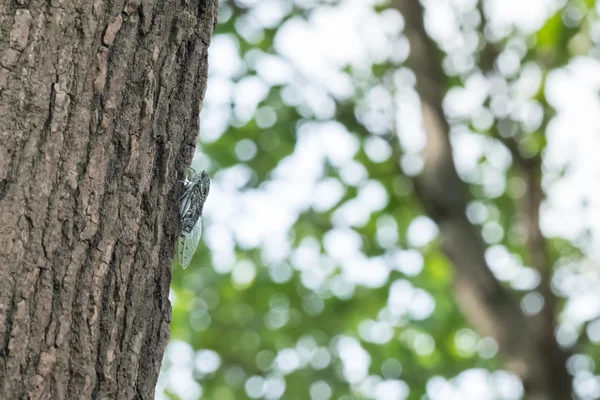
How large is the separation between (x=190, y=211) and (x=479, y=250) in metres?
4.71

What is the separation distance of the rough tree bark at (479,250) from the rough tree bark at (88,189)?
185 inches

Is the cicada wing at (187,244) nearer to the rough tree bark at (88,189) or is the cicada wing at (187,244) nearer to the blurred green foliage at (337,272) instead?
the rough tree bark at (88,189)

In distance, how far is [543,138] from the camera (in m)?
7.11

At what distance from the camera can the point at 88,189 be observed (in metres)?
1.44

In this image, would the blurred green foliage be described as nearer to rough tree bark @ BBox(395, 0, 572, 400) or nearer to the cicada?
rough tree bark @ BBox(395, 0, 572, 400)

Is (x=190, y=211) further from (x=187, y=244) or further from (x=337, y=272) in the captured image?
(x=337, y=272)

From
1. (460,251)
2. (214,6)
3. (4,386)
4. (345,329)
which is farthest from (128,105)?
(345,329)

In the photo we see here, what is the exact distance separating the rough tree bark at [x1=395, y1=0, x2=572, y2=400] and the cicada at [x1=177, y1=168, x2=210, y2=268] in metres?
4.46

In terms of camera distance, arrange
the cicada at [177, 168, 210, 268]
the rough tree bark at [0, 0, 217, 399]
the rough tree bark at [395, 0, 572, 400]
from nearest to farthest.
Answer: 1. the rough tree bark at [0, 0, 217, 399]
2. the cicada at [177, 168, 210, 268]
3. the rough tree bark at [395, 0, 572, 400]

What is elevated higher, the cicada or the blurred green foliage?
the blurred green foliage

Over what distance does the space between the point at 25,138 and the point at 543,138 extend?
20.4 feet

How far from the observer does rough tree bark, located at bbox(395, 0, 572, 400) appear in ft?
19.4

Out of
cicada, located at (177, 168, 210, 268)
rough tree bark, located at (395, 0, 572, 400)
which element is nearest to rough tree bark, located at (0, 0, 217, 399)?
cicada, located at (177, 168, 210, 268)

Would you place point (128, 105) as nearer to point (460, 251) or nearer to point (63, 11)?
point (63, 11)
